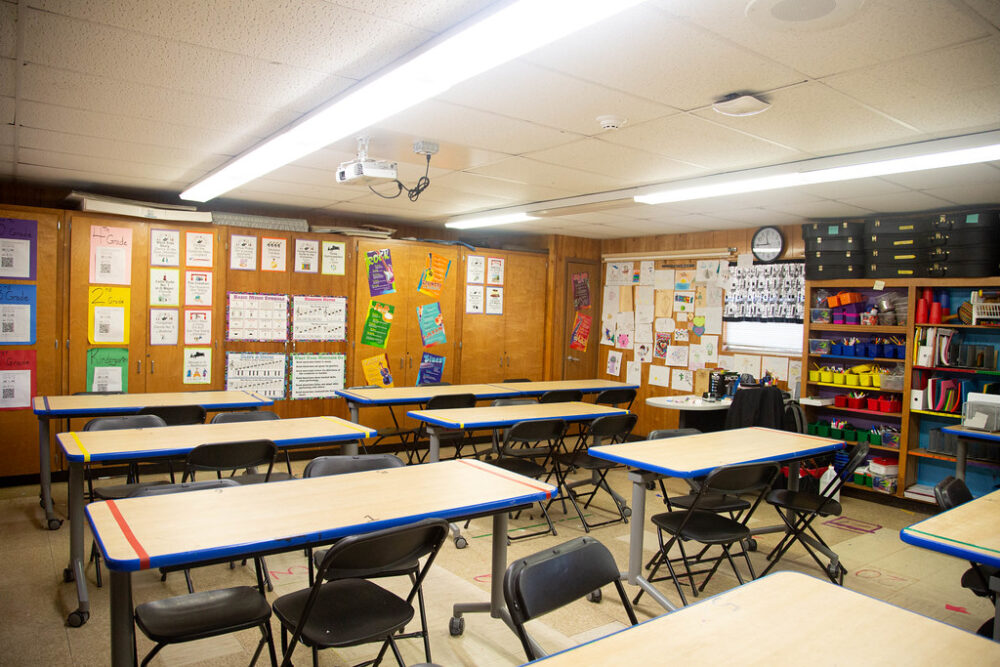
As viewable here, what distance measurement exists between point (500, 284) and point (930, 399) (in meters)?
4.56

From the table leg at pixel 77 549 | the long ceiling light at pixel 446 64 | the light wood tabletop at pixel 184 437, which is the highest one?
the long ceiling light at pixel 446 64

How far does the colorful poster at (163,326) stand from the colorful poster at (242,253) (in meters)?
0.71

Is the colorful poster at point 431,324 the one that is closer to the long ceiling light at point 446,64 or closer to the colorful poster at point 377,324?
the colorful poster at point 377,324

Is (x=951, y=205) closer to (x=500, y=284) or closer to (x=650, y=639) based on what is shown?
(x=500, y=284)

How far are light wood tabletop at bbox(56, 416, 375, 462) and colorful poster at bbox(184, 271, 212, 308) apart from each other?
2457 mm

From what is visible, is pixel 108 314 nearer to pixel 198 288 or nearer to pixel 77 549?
pixel 198 288

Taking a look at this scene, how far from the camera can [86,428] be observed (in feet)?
12.7

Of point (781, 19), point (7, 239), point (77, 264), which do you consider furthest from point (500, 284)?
point (781, 19)

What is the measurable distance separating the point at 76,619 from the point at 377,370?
414 centimetres

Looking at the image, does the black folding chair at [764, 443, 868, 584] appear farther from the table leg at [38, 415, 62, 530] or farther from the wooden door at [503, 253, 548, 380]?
the table leg at [38, 415, 62, 530]

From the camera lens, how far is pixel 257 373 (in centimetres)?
636

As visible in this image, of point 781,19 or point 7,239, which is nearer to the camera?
point 781,19

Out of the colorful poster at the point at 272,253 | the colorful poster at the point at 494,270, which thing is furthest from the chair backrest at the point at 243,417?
the colorful poster at the point at 494,270

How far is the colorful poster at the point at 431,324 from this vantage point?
726 centimetres
